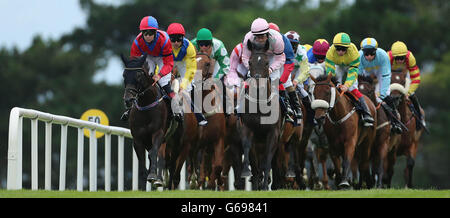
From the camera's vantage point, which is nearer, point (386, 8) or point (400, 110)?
point (400, 110)

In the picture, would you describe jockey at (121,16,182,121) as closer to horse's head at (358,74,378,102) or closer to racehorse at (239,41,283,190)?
racehorse at (239,41,283,190)

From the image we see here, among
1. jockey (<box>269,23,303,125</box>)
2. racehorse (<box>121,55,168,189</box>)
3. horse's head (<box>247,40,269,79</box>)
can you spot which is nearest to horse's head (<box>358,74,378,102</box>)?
jockey (<box>269,23,303,125</box>)

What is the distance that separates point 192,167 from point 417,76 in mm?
4742

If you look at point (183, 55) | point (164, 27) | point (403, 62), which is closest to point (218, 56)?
point (183, 55)

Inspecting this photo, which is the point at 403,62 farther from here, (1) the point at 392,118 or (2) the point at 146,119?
(2) the point at 146,119

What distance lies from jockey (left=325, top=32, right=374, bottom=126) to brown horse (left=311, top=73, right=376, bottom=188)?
0.16 m

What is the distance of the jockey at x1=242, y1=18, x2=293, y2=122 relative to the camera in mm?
14062

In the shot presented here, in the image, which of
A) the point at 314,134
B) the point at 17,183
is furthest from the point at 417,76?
the point at 17,183

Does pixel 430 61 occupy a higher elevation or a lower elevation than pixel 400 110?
higher

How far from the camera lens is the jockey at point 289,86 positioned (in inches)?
586

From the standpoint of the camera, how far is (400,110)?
18875 millimetres

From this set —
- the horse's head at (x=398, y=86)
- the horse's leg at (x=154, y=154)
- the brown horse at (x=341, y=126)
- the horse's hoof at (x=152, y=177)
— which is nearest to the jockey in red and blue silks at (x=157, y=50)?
the horse's leg at (x=154, y=154)

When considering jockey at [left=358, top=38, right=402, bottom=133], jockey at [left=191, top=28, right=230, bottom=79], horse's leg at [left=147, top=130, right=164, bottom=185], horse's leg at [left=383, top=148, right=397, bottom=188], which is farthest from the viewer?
horse's leg at [left=383, top=148, right=397, bottom=188]
